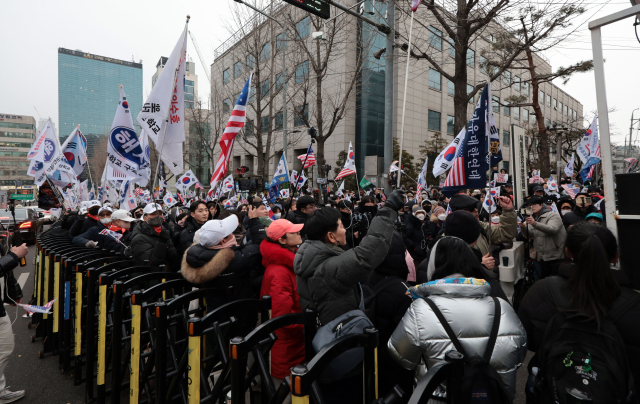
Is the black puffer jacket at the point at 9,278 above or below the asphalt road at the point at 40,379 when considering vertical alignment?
above

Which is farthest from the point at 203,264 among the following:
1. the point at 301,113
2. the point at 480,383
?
the point at 301,113

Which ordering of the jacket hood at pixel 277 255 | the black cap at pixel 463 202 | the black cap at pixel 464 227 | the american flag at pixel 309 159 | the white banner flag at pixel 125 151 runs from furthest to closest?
the american flag at pixel 309 159 < the white banner flag at pixel 125 151 < the black cap at pixel 463 202 < the jacket hood at pixel 277 255 < the black cap at pixel 464 227

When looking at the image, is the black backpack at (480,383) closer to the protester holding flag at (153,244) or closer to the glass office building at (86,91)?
the protester holding flag at (153,244)

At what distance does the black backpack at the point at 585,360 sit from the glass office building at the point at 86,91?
351 feet

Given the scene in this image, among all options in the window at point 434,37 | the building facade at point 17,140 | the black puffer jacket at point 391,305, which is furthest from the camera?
the building facade at point 17,140

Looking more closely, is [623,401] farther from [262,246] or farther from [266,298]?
[262,246]

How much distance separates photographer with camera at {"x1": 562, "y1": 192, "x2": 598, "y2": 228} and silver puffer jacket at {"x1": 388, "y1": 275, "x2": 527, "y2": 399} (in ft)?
15.6

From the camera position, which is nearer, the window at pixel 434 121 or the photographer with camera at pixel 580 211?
the photographer with camera at pixel 580 211

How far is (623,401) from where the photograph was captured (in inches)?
69.1

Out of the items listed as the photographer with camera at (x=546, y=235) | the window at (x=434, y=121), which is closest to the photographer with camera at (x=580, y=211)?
the photographer with camera at (x=546, y=235)

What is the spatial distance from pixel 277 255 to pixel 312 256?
0.65m

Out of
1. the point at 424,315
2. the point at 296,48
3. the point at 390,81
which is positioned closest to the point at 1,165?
the point at 296,48

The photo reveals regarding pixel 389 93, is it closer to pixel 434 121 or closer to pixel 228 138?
pixel 228 138

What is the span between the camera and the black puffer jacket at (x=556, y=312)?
186 centimetres
